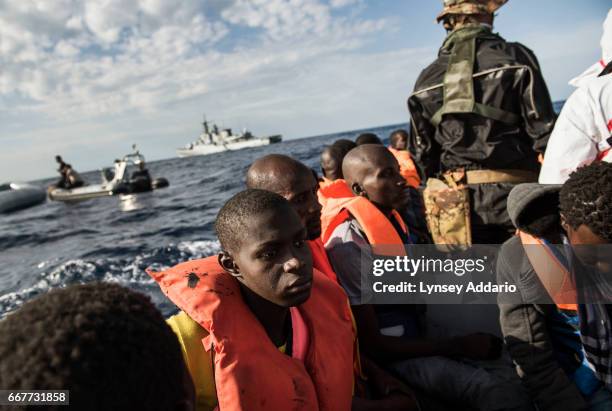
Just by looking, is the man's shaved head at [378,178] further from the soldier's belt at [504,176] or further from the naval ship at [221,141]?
the naval ship at [221,141]

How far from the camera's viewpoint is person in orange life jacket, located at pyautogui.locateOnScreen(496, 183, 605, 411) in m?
1.80

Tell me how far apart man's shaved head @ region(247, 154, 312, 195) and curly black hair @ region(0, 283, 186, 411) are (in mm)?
1758

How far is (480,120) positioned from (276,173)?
168 cm

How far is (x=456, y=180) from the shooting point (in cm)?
326

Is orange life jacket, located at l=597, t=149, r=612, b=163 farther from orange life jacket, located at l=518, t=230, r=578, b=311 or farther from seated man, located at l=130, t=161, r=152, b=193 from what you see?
seated man, located at l=130, t=161, r=152, b=193

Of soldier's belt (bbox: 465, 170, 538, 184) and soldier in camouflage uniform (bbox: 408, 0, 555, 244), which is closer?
soldier in camouflage uniform (bbox: 408, 0, 555, 244)

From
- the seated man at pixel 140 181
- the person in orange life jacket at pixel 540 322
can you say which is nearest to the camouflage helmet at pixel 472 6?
the person in orange life jacket at pixel 540 322

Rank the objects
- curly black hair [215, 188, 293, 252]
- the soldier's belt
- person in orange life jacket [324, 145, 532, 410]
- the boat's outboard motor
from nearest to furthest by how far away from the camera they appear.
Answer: curly black hair [215, 188, 293, 252]
person in orange life jacket [324, 145, 532, 410]
the soldier's belt
the boat's outboard motor

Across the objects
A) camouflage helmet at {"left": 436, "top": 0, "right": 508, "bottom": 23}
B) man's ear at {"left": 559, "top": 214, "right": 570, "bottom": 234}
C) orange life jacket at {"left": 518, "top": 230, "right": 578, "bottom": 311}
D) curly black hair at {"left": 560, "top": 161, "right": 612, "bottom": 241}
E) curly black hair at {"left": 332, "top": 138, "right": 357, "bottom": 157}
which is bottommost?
orange life jacket at {"left": 518, "top": 230, "right": 578, "bottom": 311}

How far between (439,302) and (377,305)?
1.88 ft

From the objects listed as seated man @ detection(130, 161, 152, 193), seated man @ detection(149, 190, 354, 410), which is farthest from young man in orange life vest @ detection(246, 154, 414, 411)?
seated man @ detection(130, 161, 152, 193)

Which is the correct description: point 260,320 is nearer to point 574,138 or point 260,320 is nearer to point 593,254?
point 593,254

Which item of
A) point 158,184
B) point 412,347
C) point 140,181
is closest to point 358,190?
point 412,347

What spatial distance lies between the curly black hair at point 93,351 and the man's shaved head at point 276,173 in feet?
5.77
